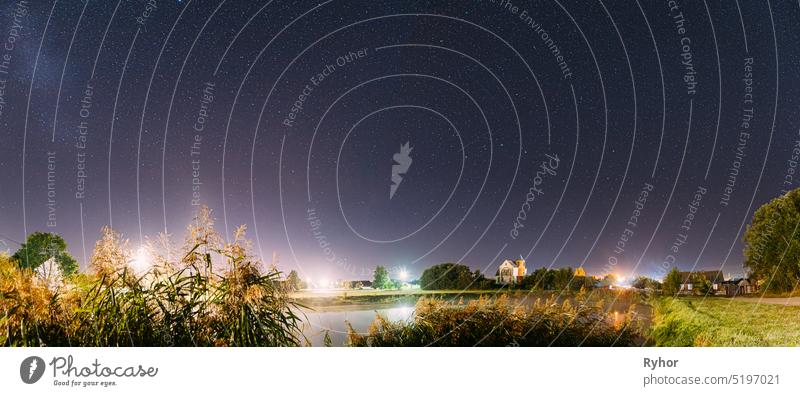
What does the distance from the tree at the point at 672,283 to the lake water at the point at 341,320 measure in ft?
22.1

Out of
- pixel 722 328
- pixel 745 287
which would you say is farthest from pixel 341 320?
pixel 745 287

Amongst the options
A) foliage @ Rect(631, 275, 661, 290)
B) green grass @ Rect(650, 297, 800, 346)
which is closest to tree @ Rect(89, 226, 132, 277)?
green grass @ Rect(650, 297, 800, 346)

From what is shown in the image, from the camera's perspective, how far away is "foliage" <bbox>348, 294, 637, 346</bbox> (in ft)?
20.7

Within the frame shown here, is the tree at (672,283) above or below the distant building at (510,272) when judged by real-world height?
below

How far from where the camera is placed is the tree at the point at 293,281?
16.5 feet

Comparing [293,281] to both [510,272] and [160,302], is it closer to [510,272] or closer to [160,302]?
[160,302]

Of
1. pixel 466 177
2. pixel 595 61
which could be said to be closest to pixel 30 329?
pixel 466 177

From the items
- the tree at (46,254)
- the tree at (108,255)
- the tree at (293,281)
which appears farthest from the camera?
the tree at (46,254)

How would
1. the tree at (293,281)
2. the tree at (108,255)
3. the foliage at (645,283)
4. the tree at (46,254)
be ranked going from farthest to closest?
1. the foliage at (645,283)
2. the tree at (46,254)
3. the tree at (293,281)
4. the tree at (108,255)

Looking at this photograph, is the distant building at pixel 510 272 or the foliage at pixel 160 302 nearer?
the foliage at pixel 160 302

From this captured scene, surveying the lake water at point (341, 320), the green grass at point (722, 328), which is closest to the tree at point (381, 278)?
the lake water at point (341, 320)

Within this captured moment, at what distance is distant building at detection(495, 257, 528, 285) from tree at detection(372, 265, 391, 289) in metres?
1.68

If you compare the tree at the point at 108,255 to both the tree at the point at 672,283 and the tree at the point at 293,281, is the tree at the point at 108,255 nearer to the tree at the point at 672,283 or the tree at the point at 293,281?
the tree at the point at 293,281

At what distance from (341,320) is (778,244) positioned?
14.6 m
